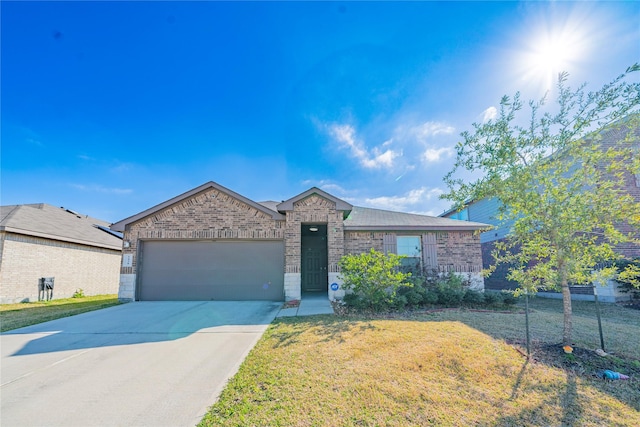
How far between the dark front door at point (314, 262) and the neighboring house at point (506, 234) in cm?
659

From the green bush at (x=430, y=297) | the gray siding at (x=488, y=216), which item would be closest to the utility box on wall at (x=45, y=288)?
the green bush at (x=430, y=297)

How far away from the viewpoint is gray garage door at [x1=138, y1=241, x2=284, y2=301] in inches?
422

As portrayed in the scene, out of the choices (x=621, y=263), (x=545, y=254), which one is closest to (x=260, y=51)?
(x=545, y=254)

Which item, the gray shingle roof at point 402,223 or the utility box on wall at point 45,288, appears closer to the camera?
the gray shingle roof at point 402,223

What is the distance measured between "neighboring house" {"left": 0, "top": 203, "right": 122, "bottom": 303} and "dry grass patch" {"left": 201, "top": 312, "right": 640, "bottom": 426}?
12.8m

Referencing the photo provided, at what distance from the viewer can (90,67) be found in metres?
8.89

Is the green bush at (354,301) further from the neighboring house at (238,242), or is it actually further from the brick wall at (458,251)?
the brick wall at (458,251)

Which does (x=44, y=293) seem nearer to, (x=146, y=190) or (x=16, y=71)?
(x=146, y=190)

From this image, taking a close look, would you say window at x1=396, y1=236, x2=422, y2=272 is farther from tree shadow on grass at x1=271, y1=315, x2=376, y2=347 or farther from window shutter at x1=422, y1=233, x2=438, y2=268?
tree shadow on grass at x1=271, y1=315, x2=376, y2=347

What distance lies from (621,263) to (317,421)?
503 inches

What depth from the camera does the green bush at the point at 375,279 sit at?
819cm

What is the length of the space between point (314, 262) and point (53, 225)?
13.0 m

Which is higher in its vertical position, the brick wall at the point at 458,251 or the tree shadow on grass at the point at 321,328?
the brick wall at the point at 458,251

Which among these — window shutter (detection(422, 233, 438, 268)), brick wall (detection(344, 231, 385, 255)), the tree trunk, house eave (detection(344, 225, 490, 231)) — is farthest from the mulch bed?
brick wall (detection(344, 231, 385, 255))
